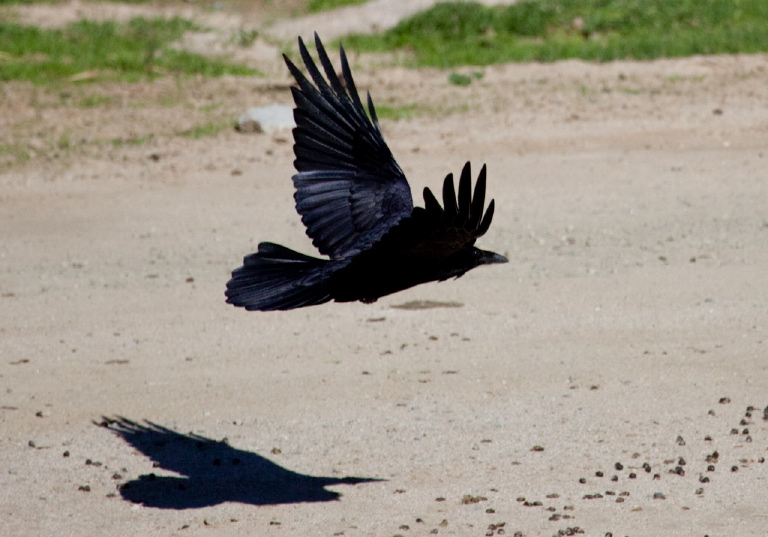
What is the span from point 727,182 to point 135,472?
6668mm

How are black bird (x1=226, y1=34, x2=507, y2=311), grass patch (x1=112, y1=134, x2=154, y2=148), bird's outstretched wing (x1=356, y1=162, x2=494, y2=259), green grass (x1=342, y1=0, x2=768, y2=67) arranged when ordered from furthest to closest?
green grass (x1=342, y1=0, x2=768, y2=67) < grass patch (x1=112, y1=134, x2=154, y2=148) < black bird (x1=226, y1=34, x2=507, y2=311) < bird's outstretched wing (x1=356, y1=162, x2=494, y2=259)

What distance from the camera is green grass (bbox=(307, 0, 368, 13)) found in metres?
19.9

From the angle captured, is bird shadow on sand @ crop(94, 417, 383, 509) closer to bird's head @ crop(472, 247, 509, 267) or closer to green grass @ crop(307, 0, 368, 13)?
bird's head @ crop(472, 247, 509, 267)

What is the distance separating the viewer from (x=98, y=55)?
15.0 m

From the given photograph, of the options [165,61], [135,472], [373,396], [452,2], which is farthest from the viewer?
[452,2]

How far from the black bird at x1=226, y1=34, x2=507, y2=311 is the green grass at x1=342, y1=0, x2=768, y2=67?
9.71m

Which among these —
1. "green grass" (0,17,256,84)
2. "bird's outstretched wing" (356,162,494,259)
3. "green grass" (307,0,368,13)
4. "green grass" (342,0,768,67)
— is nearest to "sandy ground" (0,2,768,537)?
"bird's outstretched wing" (356,162,494,259)

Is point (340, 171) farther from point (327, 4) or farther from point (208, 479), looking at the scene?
point (327, 4)

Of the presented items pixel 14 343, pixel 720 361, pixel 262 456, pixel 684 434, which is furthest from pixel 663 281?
pixel 14 343

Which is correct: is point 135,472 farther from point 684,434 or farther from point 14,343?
point 684,434

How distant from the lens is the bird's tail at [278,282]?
443 cm

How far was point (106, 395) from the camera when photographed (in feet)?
20.0

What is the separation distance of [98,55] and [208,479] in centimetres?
1069

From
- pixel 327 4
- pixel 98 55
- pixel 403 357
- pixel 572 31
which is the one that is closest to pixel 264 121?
pixel 98 55
